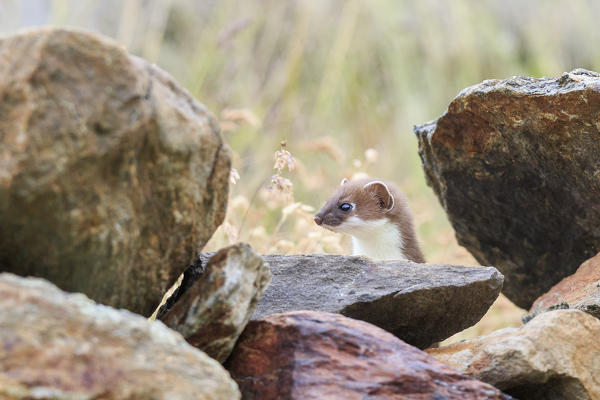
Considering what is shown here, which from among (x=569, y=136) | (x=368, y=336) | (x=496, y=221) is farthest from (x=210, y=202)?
(x=496, y=221)

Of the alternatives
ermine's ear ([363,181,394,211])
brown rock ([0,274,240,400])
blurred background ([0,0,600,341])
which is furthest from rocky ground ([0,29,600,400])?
blurred background ([0,0,600,341])

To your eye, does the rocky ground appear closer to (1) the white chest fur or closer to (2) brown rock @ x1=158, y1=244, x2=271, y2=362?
(2) brown rock @ x1=158, y1=244, x2=271, y2=362

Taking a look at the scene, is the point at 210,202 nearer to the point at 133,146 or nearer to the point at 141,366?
the point at 133,146

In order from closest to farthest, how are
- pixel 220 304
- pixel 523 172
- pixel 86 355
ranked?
1. pixel 86 355
2. pixel 220 304
3. pixel 523 172

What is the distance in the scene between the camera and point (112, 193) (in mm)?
1643

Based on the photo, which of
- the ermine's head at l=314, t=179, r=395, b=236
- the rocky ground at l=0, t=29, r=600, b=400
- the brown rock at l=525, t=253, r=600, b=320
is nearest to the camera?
the rocky ground at l=0, t=29, r=600, b=400

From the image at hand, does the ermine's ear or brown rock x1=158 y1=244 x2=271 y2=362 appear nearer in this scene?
brown rock x1=158 y1=244 x2=271 y2=362

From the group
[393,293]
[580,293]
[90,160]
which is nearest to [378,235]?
[580,293]

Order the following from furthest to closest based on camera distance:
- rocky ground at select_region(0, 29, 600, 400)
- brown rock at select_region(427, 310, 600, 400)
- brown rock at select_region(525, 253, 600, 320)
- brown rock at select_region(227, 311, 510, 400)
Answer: brown rock at select_region(525, 253, 600, 320), brown rock at select_region(427, 310, 600, 400), brown rock at select_region(227, 311, 510, 400), rocky ground at select_region(0, 29, 600, 400)

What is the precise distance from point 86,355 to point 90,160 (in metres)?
0.43

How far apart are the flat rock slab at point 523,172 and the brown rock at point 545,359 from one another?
85 cm

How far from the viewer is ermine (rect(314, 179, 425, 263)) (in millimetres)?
4367

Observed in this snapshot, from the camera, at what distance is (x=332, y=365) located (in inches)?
76.1

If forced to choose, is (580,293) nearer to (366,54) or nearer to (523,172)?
(523,172)
